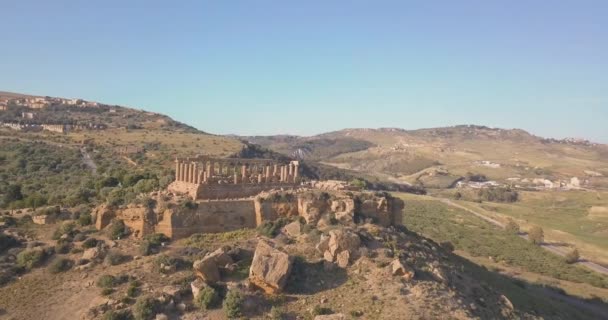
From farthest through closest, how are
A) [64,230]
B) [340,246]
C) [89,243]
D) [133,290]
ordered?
[64,230] → [89,243] → [340,246] → [133,290]

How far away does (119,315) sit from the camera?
23.1 meters

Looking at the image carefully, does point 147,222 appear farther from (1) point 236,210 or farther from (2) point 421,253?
(2) point 421,253

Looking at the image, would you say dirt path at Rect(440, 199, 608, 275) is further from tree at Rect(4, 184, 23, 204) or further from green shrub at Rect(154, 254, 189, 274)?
tree at Rect(4, 184, 23, 204)

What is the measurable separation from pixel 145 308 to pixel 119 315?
1179 millimetres

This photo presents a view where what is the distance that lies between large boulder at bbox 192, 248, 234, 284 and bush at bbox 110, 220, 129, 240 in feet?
23.6

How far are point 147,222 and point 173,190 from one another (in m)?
5.61

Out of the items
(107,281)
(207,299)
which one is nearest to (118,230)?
(107,281)

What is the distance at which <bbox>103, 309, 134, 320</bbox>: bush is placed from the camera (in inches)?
904

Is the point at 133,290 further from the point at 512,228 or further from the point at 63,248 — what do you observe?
the point at 512,228

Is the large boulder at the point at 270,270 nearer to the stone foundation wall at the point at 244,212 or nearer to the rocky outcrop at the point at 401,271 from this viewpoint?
the rocky outcrop at the point at 401,271

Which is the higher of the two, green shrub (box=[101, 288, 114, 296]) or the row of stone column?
the row of stone column

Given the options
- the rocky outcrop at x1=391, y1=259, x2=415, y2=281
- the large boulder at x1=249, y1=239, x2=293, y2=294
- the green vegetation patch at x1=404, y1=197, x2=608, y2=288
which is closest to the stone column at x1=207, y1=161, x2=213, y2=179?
the large boulder at x1=249, y1=239, x2=293, y2=294

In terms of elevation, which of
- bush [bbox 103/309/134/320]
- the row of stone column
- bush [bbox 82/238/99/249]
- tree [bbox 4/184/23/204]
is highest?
the row of stone column

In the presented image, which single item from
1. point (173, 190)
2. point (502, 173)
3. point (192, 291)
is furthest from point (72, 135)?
point (502, 173)
